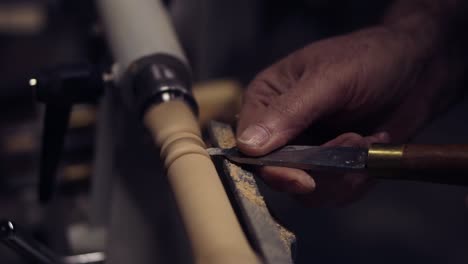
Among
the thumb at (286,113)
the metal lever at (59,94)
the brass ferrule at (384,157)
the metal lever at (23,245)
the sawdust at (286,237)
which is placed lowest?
the sawdust at (286,237)

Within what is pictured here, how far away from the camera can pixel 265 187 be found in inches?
24.2

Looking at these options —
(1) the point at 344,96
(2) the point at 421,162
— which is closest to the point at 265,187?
(1) the point at 344,96

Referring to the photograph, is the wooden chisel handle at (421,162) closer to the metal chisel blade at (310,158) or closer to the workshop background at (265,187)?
the metal chisel blade at (310,158)

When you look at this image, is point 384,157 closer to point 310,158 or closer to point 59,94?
point 310,158

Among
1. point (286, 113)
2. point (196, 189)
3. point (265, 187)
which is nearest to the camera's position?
point (196, 189)

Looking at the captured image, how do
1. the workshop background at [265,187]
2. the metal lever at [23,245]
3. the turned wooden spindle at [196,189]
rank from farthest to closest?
the workshop background at [265,187] → the metal lever at [23,245] → the turned wooden spindle at [196,189]

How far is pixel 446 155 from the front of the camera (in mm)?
400

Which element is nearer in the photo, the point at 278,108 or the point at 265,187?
the point at 278,108

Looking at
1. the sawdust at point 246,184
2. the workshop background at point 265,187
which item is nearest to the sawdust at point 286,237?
the sawdust at point 246,184

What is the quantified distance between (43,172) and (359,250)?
38cm

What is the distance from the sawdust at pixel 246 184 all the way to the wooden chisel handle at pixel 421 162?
8cm

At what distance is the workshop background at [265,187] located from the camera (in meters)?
0.74

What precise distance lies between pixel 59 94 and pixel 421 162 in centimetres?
30

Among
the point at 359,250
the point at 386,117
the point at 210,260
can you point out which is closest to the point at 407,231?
the point at 359,250
